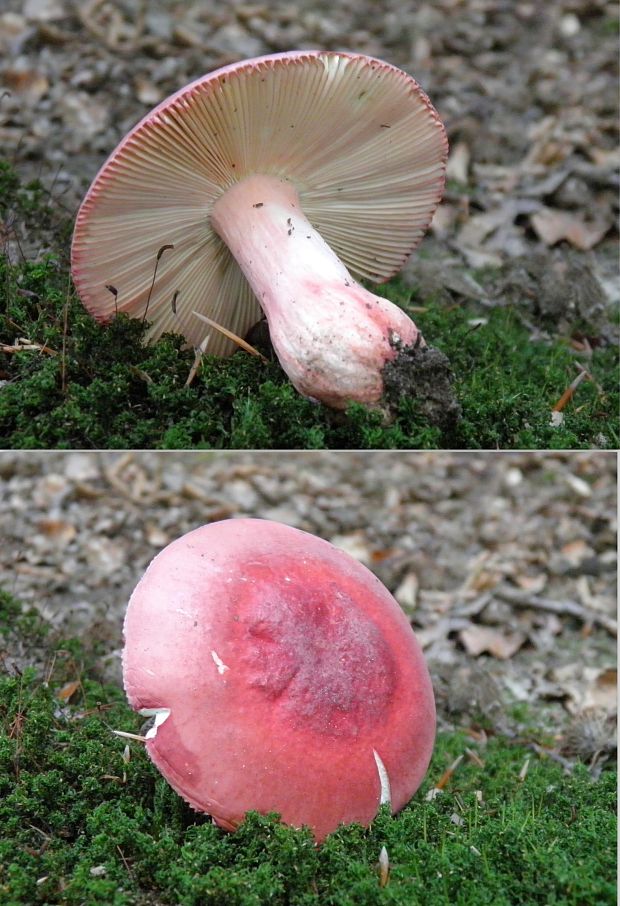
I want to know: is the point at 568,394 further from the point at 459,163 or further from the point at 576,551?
the point at 459,163

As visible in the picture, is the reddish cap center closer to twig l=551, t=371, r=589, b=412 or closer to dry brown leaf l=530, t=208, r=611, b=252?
twig l=551, t=371, r=589, b=412

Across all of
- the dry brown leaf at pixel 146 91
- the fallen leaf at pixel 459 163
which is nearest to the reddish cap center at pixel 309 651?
the fallen leaf at pixel 459 163

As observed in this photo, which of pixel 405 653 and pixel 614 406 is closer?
pixel 405 653

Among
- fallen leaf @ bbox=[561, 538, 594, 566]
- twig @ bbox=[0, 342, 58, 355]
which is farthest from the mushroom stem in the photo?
fallen leaf @ bbox=[561, 538, 594, 566]

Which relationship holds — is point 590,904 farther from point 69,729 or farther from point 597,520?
point 597,520

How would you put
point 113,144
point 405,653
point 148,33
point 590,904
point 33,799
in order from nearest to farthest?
point 590,904, point 33,799, point 405,653, point 113,144, point 148,33

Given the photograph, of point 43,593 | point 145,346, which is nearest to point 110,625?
point 43,593

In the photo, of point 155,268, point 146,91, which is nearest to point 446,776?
point 155,268
